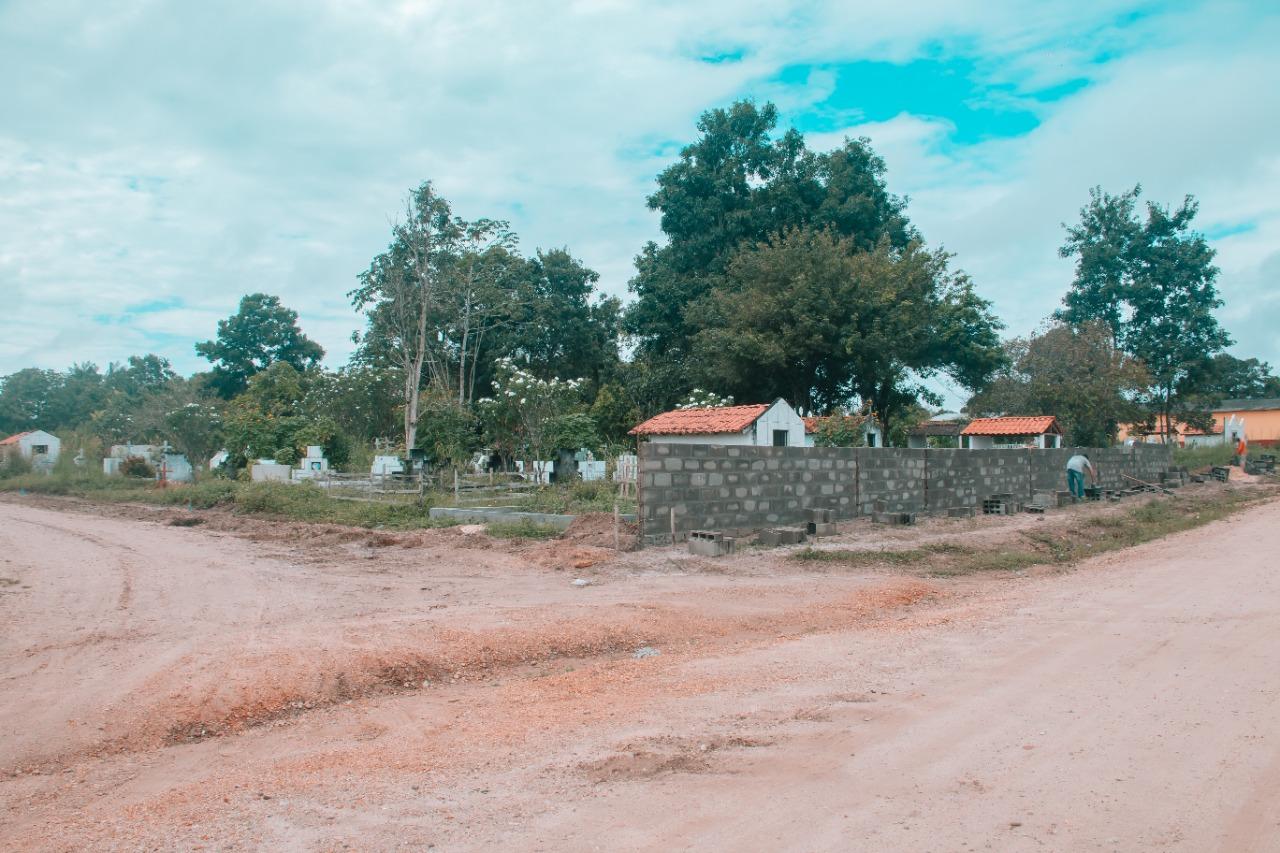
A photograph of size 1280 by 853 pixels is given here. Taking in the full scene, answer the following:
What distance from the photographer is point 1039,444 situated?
31641 mm

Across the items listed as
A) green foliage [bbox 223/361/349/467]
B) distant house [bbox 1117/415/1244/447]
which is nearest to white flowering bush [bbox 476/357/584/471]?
green foliage [bbox 223/361/349/467]

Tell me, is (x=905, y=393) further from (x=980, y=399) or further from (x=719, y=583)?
(x=719, y=583)

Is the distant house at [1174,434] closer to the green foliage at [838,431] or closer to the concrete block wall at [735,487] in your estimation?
the green foliage at [838,431]

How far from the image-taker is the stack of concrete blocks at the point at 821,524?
610 inches

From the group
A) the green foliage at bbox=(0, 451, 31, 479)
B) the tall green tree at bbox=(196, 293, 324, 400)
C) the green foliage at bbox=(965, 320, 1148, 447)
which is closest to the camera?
the green foliage at bbox=(965, 320, 1148, 447)

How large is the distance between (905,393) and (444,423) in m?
19.2

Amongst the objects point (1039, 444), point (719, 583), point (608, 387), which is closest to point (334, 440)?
point (608, 387)

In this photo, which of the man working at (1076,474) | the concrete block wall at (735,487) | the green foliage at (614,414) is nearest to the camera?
the concrete block wall at (735,487)

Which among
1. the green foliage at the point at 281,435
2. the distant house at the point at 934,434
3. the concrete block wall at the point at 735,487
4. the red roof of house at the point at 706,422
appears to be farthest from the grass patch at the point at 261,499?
the distant house at the point at 934,434

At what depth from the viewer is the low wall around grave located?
13.7 m

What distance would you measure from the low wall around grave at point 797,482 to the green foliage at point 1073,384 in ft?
46.8

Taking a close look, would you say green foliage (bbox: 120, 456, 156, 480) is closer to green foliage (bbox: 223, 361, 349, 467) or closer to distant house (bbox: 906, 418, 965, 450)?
green foliage (bbox: 223, 361, 349, 467)

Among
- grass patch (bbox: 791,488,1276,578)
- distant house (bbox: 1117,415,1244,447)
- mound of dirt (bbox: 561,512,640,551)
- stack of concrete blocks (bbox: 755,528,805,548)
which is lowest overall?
grass patch (bbox: 791,488,1276,578)

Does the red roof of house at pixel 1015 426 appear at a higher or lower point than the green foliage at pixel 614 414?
lower
